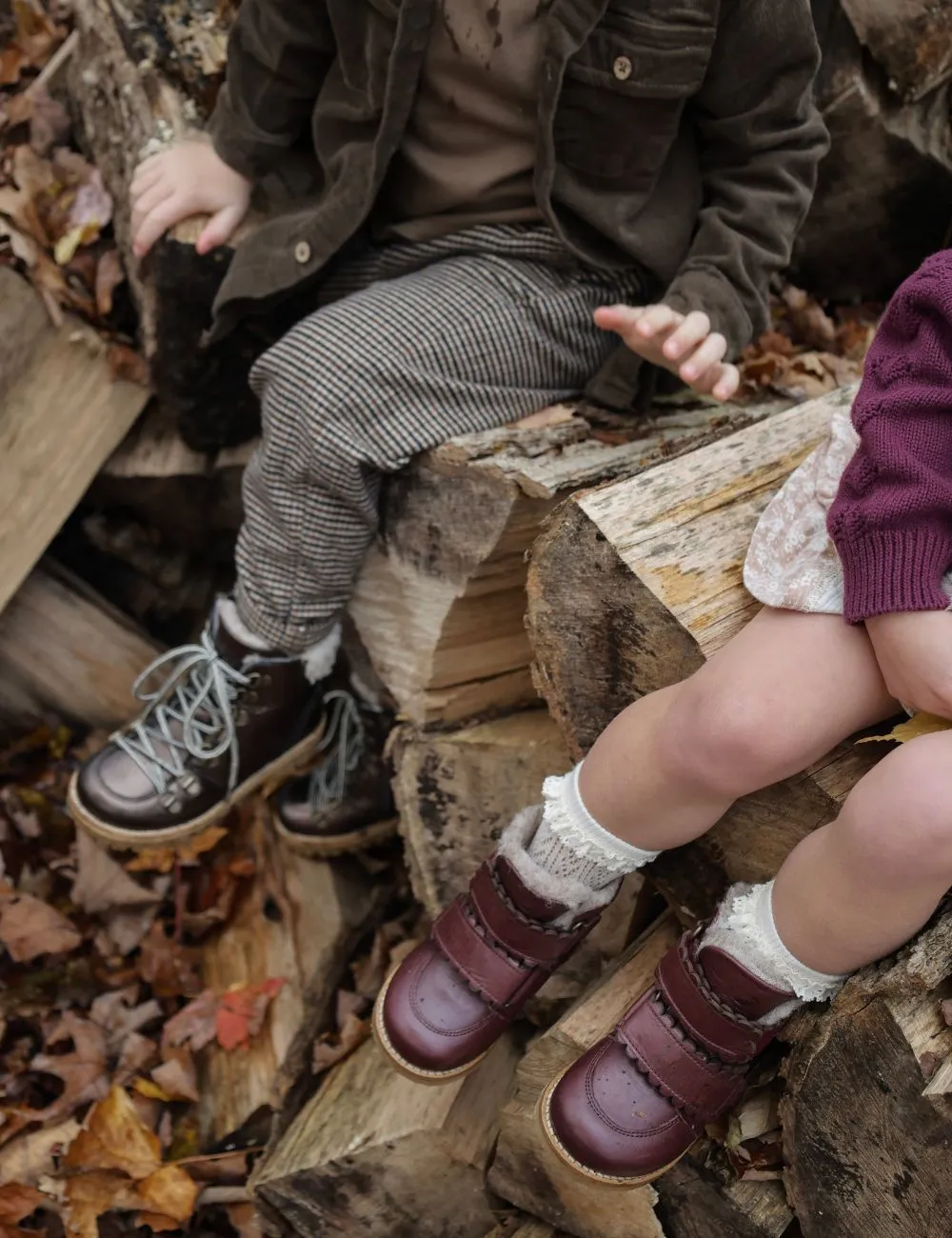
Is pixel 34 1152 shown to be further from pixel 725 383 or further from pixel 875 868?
pixel 725 383

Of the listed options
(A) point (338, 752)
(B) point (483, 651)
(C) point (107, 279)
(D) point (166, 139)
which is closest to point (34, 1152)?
(A) point (338, 752)

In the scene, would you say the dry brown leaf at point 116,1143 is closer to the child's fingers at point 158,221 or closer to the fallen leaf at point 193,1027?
the fallen leaf at point 193,1027

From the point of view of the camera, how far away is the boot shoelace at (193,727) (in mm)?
2256

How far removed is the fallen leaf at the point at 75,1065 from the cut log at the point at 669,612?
4.16 ft

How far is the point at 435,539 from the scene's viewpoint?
203 cm

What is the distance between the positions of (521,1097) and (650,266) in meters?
1.55

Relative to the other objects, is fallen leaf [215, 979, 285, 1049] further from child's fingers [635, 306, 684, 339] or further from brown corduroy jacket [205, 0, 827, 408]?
child's fingers [635, 306, 684, 339]

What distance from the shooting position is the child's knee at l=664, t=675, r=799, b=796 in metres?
1.45

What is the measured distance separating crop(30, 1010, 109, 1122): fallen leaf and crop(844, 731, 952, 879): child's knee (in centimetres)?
169

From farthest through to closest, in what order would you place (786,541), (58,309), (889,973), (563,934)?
(58,309), (563,934), (786,541), (889,973)

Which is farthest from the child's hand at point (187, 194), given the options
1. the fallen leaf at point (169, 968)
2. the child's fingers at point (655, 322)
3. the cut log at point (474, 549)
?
the fallen leaf at point (169, 968)

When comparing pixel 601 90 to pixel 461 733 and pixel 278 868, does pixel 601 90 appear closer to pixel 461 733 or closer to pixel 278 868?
pixel 461 733

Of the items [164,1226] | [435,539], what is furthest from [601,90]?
[164,1226]

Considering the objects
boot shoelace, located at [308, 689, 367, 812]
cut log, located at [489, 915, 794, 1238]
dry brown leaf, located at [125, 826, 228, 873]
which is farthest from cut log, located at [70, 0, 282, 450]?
cut log, located at [489, 915, 794, 1238]
